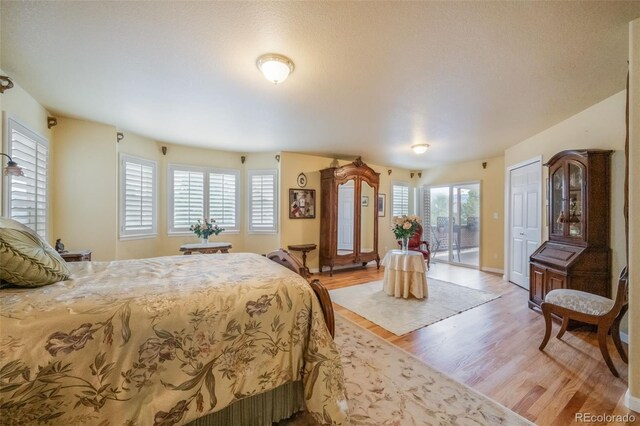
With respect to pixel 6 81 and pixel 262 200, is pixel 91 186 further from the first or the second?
pixel 262 200

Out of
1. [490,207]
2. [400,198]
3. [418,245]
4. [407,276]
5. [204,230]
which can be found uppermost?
[400,198]

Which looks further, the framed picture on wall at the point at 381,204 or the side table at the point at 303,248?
the framed picture on wall at the point at 381,204

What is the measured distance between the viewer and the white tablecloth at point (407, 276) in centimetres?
348

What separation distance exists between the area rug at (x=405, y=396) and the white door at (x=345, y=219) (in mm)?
2922

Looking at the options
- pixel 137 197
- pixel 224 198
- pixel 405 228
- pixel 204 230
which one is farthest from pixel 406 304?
pixel 137 197

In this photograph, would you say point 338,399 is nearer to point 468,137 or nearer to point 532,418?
point 532,418

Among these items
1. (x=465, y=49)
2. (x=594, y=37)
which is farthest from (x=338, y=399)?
(x=594, y=37)

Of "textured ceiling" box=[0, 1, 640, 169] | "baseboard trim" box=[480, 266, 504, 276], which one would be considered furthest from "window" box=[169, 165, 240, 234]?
"baseboard trim" box=[480, 266, 504, 276]

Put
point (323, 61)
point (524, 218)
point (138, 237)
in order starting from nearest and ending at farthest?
point (323, 61) → point (138, 237) → point (524, 218)

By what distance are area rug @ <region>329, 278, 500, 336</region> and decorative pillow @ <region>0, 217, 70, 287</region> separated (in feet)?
8.90

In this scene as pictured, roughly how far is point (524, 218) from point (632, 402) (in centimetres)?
316

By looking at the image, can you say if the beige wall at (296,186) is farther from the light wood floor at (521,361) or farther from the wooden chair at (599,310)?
the wooden chair at (599,310)

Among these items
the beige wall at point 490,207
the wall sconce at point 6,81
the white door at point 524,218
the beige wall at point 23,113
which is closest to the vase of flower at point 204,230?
the beige wall at point 23,113

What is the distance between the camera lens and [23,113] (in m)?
2.47
